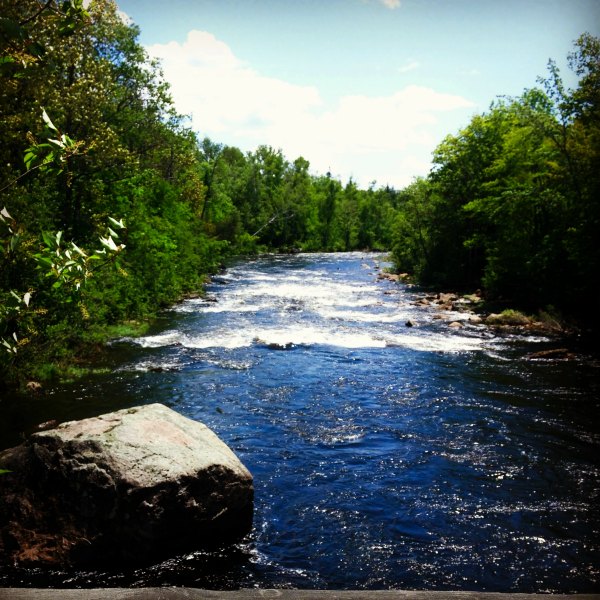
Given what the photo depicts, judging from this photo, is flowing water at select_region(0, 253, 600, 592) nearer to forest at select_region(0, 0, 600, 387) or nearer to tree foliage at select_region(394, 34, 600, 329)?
forest at select_region(0, 0, 600, 387)

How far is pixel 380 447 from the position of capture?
9.90m

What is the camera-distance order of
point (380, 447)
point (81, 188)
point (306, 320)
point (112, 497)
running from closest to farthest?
point (112, 497) < point (380, 447) < point (81, 188) < point (306, 320)

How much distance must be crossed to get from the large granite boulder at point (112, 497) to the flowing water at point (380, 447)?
0.26 metres

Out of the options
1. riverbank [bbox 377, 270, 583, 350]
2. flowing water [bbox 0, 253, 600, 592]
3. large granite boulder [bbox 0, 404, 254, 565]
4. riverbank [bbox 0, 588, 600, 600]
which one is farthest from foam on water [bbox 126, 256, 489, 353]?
riverbank [bbox 0, 588, 600, 600]

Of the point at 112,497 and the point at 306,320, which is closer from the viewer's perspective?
the point at 112,497

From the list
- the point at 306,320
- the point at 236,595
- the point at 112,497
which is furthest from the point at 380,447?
the point at 306,320

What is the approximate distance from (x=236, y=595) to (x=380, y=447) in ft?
25.3

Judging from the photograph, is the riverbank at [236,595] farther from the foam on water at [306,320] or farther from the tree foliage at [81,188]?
the foam on water at [306,320]

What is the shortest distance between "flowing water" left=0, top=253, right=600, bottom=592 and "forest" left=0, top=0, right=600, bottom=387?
2506 millimetres

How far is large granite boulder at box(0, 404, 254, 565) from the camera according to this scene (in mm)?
5734

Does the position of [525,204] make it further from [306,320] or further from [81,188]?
[81,188]

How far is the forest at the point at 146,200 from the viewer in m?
11.5

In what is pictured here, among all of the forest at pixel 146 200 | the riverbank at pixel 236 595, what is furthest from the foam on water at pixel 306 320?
the riverbank at pixel 236 595

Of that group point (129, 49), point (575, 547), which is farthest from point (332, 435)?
point (129, 49)
